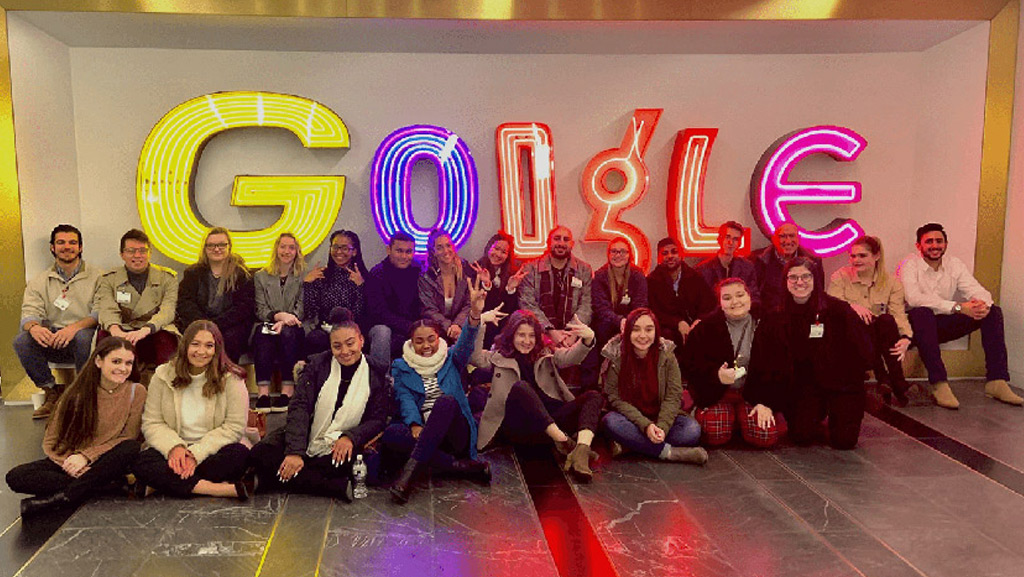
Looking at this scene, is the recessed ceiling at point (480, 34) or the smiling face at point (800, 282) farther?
the recessed ceiling at point (480, 34)

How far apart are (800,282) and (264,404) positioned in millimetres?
3759

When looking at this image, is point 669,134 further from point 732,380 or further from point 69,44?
point 69,44

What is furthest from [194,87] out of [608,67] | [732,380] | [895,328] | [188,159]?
[895,328]

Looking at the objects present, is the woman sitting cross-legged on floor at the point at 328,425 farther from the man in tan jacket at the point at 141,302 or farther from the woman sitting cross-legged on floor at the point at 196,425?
the man in tan jacket at the point at 141,302

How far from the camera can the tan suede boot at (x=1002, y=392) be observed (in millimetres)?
5641

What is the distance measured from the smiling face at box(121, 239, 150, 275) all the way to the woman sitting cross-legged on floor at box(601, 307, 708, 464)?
3459 mm

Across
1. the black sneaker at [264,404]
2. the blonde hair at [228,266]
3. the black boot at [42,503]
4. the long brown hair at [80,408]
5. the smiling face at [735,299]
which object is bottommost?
the black boot at [42,503]

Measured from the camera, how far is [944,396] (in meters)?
5.66

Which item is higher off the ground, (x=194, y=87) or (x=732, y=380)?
(x=194, y=87)

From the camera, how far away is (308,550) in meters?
3.44

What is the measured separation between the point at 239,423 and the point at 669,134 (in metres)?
4.52

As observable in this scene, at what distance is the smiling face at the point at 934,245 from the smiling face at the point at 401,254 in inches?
157

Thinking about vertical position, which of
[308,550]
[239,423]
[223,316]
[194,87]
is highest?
[194,87]

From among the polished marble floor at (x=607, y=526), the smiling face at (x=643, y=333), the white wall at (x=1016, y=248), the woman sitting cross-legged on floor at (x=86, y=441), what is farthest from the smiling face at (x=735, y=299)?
the woman sitting cross-legged on floor at (x=86, y=441)
